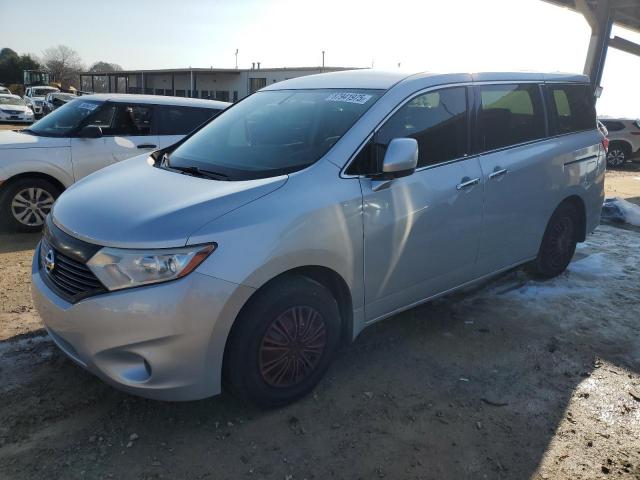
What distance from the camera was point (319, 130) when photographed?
3281 millimetres

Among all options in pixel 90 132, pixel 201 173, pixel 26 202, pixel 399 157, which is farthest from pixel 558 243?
pixel 26 202

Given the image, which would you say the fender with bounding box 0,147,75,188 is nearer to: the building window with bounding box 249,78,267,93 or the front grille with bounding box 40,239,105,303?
the front grille with bounding box 40,239,105,303

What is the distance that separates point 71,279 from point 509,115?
3343 mm

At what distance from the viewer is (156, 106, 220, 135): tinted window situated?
6969 millimetres

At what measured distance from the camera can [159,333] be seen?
2383 mm

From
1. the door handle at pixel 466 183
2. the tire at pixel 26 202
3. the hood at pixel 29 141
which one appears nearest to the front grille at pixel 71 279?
the door handle at pixel 466 183

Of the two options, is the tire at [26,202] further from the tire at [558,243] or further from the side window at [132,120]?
the tire at [558,243]

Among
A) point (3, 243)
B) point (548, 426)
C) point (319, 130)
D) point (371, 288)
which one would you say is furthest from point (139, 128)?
point (548, 426)

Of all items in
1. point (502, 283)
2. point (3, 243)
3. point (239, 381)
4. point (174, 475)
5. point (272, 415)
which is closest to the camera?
point (174, 475)

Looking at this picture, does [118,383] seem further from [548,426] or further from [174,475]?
[548,426]

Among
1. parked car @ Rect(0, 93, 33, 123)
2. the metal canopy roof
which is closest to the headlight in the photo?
the metal canopy roof

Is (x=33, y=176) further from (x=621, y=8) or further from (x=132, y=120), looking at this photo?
(x=621, y=8)

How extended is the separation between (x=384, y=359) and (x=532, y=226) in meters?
1.85

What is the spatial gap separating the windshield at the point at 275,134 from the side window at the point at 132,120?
328 centimetres
